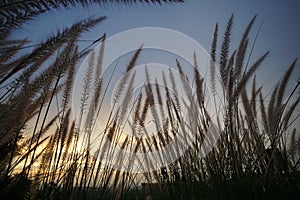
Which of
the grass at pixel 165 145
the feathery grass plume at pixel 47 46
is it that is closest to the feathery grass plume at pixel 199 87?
the grass at pixel 165 145

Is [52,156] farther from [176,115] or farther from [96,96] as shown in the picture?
[176,115]

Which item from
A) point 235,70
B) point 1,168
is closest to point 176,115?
point 235,70

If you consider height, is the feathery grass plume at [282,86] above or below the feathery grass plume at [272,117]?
above

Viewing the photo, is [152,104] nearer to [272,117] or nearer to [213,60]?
[213,60]

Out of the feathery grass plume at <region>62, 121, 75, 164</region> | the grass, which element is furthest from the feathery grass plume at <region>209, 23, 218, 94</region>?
the feathery grass plume at <region>62, 121, 75, 164</region>

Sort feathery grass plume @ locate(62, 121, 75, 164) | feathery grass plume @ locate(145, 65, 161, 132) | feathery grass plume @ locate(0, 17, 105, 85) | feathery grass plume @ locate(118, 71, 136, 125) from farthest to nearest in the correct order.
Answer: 1. feathery grass plume @ locate(145, 65, 161, 132)
2. feathery grass plume @ locate(118, 71, 136, 125)
3. feathery grass plume @ locate(62, 121, 75, 164)
4. feathery grass plume @ locate(0, 17, 105, 85)

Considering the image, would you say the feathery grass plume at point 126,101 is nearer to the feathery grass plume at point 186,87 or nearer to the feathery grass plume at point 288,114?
the feathery grass plume at point 186,87

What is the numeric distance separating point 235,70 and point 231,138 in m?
0.50

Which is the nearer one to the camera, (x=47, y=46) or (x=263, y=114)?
(x=47, y=46)

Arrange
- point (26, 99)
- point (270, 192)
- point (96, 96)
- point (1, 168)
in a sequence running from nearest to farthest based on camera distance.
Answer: point (26, 99), point (1, 168), point (270, 192), point (96, 96)

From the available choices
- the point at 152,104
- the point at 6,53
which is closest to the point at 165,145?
the point at 152,104

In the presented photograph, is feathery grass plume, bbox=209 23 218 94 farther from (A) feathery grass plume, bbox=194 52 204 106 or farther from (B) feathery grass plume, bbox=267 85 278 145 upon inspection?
(B) feathery grass plume, bbox=267 85 278 145

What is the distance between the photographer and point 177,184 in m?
2.19

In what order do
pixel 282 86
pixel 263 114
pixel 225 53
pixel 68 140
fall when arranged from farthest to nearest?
1. pixel 263 114
2. pixel 282 86
3. pixel 225 53
4. pixel 68 140
